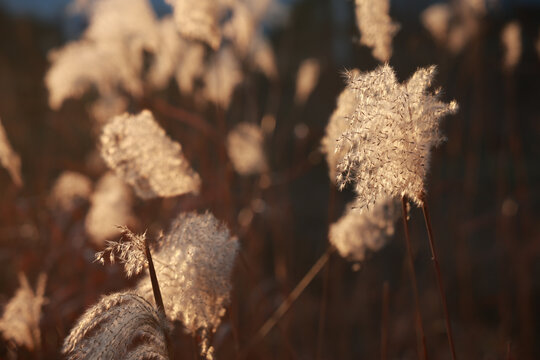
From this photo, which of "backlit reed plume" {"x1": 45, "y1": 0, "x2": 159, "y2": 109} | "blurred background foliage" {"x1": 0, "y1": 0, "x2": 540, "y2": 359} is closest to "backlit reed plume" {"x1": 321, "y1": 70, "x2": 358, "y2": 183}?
"blurred background foliage" {"x1": 0, "y1": 0, "x2": 540, "y2": 359}

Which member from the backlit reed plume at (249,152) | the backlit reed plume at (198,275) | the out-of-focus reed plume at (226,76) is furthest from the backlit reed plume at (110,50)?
the backlit reed plume at (198,275)

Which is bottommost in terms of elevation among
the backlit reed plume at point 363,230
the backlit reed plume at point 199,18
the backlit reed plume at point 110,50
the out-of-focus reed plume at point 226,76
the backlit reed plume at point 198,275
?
the backlit reed plume at point 198,275

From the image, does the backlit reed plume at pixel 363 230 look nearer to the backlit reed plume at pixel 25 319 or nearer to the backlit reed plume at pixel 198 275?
the backlit reed plume at pixel 198 275

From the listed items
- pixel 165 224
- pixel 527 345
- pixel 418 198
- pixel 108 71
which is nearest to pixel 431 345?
pixel 527 345

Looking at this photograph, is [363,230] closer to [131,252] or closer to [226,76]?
[131,252]

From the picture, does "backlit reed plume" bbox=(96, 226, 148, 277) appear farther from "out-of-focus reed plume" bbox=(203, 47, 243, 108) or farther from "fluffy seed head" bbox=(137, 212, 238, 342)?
"out-of-focus reed plume" bbox=(203, 47, 243, 108)

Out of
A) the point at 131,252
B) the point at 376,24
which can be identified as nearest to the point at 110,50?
the point at 376,24
